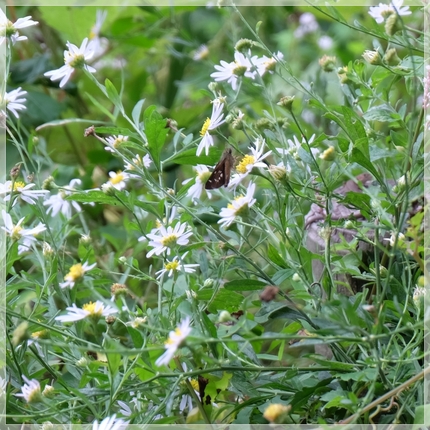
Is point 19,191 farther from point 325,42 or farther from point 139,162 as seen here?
point 325,42

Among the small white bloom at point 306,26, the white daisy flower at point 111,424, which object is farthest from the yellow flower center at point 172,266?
the small white bloom at point 306,26

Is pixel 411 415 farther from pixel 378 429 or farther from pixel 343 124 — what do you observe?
pixel 343 124

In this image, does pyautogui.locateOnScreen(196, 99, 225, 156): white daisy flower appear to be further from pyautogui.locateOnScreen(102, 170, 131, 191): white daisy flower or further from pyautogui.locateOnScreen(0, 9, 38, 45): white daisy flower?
pyautogui.locateOnScreen(0, 9, 38, 45): white daisy flower

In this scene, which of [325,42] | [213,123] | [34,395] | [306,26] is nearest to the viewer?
[34,395]

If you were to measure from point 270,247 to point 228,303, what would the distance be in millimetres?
56

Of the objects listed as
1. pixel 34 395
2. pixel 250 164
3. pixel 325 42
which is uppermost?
pixel 250 164

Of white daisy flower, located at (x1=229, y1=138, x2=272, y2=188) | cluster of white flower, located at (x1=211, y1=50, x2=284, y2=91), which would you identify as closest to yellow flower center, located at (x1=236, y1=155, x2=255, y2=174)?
white daisy flower, located at (x1=229, y1=138, x2=272, y2=188)

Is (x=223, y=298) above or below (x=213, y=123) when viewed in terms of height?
below

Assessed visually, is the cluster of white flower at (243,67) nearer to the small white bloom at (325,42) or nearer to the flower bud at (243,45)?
the flower bud at (243,45)

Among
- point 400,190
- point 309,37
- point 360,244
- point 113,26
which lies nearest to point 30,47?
point 113,26

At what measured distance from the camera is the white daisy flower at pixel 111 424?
0.41m

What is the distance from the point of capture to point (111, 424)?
416 mm

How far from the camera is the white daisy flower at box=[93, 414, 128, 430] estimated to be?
41 cm

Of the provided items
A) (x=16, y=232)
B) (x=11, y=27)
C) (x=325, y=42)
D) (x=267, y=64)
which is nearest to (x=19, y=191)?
(x=16, y=232)
